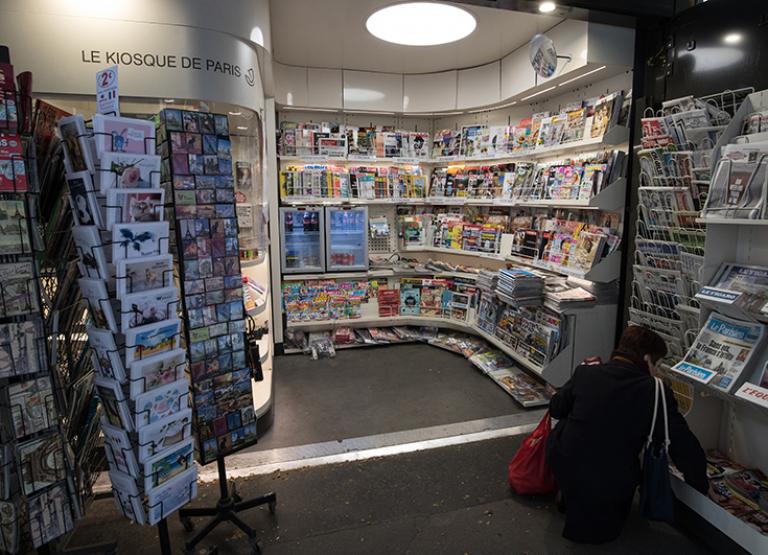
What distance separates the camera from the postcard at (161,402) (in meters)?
2.02

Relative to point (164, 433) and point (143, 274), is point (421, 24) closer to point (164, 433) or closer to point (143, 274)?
point (143, 274)

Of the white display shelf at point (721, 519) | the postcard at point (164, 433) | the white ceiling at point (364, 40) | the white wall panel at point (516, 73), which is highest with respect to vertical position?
the white ceiling at point (364, 40)

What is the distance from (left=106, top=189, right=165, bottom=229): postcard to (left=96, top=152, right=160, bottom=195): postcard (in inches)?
2.0

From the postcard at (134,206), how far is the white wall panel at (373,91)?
12.5 ft

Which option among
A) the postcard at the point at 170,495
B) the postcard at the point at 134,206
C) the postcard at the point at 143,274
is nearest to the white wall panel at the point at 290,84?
the postcard at the point at 134,206

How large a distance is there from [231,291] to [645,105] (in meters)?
3.32

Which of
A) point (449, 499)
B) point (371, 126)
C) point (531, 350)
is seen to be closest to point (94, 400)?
point (449, 499)

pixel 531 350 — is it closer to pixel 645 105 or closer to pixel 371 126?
pixel 645 105

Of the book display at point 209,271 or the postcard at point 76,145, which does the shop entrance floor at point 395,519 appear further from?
the postcard at point 76,145

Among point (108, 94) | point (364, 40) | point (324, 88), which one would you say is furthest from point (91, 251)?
point (324, 88)

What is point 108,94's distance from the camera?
6.48ft

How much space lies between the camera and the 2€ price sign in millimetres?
1959

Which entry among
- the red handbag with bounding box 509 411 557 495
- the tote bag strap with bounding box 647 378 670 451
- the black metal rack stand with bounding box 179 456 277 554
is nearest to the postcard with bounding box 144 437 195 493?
the black metal rack stand with bounding box 179 456 277 554

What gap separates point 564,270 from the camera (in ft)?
13.4
